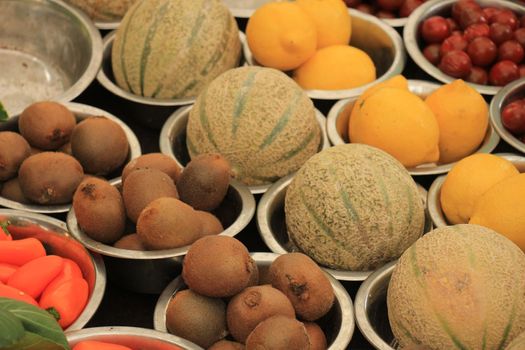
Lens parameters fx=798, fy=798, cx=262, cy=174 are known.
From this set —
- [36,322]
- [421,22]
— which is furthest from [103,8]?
[36,322]

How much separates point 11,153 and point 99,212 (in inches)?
15.7

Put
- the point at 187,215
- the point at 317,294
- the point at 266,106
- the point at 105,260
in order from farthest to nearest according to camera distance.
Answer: the point at 266,106 → the point at 105,260 → the point at 187,215 → the point at 317,294

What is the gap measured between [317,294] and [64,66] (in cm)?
157

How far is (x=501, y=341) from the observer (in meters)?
1.56

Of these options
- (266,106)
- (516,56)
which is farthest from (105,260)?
(516,56)

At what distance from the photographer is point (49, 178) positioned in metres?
1.99

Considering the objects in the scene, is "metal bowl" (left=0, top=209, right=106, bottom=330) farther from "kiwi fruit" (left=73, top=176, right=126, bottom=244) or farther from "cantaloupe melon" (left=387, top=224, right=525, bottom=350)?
"cantaloupe melon" (left=387, top=224, right=525, bottom=350)

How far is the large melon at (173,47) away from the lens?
2387 mm

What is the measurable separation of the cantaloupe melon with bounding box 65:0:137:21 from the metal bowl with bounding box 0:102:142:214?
1.82 feet

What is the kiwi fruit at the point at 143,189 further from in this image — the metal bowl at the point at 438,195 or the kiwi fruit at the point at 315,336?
the metal bowl at the point at 438,195

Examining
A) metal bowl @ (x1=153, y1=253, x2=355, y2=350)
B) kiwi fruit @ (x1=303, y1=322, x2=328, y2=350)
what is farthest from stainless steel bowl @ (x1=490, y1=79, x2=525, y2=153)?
kiwi fruit @ (x1=303, y1=322, x2=328, y2=350)

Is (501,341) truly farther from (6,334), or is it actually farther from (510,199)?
(6,334)

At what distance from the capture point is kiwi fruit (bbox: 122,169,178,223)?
185 centimetres

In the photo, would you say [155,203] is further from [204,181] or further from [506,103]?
[506,103]
